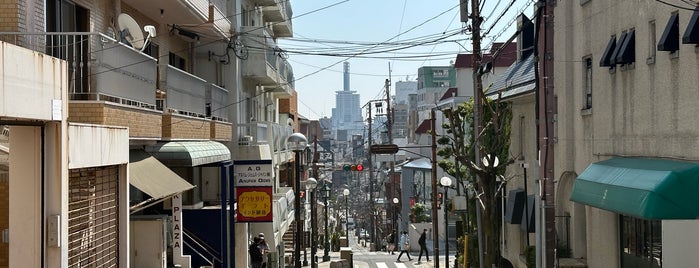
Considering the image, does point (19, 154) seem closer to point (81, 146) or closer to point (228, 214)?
point (81, 146)

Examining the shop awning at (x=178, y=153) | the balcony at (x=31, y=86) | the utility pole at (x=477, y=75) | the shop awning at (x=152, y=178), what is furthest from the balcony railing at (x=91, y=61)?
the utility pole at (x=477, y=75)

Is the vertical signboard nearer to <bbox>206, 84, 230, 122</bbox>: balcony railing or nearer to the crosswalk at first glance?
<bbox>206, 84, 230, 122</bbox>: balcony railing

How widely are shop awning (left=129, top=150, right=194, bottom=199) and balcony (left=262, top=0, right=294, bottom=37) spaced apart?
20.0 metres

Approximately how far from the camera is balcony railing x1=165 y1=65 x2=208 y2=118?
17.5 meters

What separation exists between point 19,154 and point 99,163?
1930 mm

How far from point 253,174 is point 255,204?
86cm

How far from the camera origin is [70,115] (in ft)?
39.2

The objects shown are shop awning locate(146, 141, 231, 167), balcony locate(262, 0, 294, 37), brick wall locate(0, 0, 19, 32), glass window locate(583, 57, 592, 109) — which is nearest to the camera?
brick wall locate(0, 0, 19, 32)

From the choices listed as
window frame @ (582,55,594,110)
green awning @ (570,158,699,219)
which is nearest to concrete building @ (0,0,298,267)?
green awning @ (570,158,699,219)

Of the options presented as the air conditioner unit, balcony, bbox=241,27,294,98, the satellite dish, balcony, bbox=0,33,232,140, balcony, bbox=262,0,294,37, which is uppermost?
balcony, bbox=262,0,294,37

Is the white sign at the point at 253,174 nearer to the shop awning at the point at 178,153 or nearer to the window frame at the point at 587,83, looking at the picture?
the shop awning at the point at 178,153

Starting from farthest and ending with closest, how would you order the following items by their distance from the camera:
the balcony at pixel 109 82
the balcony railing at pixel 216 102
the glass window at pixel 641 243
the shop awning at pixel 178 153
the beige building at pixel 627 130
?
the balcony railing at pixel 216 102, the shop awning at pixel 178 153, the glass window at pixel 641 243, the beige building at pixel 627 130, the balcony at pixel 109 82

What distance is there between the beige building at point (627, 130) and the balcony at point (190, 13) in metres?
9.99

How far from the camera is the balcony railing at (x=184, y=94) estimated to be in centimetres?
1748
